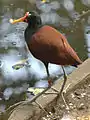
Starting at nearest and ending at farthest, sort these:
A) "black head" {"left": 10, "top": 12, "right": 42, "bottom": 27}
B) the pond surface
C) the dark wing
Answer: the dark wing < "black head" {"left": 10, "top": 12, "right": 42, "bottom": 27} < the pond surface

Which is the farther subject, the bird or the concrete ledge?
the concrete ledge

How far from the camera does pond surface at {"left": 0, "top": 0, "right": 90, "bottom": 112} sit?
5422mm

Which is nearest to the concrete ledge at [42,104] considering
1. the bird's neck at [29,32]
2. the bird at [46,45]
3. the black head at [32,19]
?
the bird at [46,45]

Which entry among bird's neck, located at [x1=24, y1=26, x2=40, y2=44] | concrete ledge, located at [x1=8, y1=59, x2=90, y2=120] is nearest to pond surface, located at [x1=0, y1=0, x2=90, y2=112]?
concrete ledge, located at [x1=8, y1=59, x2=90, y2=120]

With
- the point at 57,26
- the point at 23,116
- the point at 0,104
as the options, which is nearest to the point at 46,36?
the point at 23,116

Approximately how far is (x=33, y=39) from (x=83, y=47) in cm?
269

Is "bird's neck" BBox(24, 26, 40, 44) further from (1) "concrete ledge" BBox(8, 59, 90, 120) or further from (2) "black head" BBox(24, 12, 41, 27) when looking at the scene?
(1) "concrete ledge" BBox(8, 59, 90, 120)

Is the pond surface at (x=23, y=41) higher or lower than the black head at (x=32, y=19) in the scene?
lower

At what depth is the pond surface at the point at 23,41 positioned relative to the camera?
5422 millimetres

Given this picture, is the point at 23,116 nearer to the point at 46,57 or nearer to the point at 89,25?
the point at 46,57

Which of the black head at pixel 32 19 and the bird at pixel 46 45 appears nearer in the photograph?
the bird at pixel 46 45

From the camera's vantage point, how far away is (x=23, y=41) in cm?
642

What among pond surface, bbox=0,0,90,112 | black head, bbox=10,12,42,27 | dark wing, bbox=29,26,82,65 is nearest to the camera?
dark wing, bbox=29,26,82,65

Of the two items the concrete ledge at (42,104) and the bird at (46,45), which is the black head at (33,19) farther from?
the concrete ledge at (42,104)
